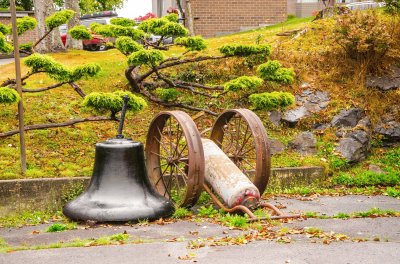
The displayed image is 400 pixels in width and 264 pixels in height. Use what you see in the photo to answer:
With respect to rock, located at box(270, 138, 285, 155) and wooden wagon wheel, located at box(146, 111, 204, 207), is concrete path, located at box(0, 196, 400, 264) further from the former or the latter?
rock, located at box(270, 138, 285, 155)

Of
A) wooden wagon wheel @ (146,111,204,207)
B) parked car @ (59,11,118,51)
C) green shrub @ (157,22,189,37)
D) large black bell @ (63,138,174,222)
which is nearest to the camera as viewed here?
large black bell @ (63,138,174,222)

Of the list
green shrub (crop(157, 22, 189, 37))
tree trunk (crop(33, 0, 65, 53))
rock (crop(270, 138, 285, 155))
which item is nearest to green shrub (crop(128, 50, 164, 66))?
green shrub (crop(157, 22, 189, 37))

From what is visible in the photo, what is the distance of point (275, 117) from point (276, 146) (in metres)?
1.24

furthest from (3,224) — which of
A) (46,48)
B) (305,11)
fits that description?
(305,11)

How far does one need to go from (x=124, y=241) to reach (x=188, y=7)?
15.5 metres

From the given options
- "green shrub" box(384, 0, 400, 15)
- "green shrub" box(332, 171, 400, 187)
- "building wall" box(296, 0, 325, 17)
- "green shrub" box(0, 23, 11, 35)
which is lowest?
"green shrub" box(332, 171, 400, 187)

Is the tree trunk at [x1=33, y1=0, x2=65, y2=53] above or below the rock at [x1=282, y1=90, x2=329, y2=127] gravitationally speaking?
above

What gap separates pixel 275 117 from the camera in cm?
1330

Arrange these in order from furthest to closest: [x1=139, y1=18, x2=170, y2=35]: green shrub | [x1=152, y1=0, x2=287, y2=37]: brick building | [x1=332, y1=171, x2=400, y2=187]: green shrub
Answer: [x1=152, y1=0, x2=287, y2=37]: brick building, [x1=139, y1=18, x2=170, y2=35]: green shrub, [x1=332, y1=171, x2=400, y2=187]: green shrub

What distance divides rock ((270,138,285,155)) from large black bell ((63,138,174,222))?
448 cm

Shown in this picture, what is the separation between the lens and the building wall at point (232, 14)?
25266 mm

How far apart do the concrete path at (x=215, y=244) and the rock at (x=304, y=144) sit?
4.25 metres

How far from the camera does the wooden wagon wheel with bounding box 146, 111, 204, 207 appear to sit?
8.16 metres

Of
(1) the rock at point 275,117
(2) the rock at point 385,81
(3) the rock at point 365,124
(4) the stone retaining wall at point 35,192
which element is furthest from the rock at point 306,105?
(4) the stone retaining wall at point 35,192
